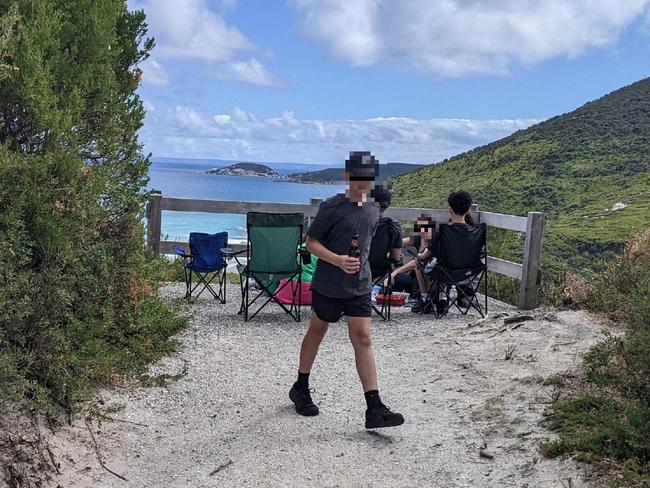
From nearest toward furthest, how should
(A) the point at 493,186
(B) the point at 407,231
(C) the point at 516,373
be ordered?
(C) the point at 516,373 → (B) the point at 407,231 → (A) the point at 493,186

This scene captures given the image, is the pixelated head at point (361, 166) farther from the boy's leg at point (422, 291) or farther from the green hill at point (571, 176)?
the green hill at point (571, 176)

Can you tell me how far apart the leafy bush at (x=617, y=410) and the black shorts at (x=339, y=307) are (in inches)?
52.1

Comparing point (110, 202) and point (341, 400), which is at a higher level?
point (110, 202)

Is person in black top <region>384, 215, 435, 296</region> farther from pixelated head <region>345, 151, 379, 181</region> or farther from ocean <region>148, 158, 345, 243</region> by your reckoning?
pixelated head <region>345, 151, 379, 181</region>

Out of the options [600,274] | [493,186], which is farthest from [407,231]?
[493,186]

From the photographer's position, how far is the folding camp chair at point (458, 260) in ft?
25.8

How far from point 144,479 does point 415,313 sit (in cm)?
506

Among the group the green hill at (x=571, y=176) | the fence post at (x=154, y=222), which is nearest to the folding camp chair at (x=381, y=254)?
the fence post at (x=154, y=222)

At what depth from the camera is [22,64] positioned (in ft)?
12.7

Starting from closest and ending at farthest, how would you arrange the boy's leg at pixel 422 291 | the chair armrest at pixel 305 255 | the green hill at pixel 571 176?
the chair armrest at pixel 305 255
the boy's leg at pixel 422 291
the green hill at pixel 571 176

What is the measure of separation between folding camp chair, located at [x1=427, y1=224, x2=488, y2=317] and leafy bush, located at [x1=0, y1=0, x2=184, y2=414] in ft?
12.3

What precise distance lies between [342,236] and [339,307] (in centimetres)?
46

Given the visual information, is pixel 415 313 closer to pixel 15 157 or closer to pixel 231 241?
pixel 231 241

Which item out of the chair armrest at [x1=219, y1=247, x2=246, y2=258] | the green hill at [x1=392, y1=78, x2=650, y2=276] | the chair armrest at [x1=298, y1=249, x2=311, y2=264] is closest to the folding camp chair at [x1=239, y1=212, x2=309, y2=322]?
the chair armrest at [x1=298, y1=249, x2=311, y2=264]
